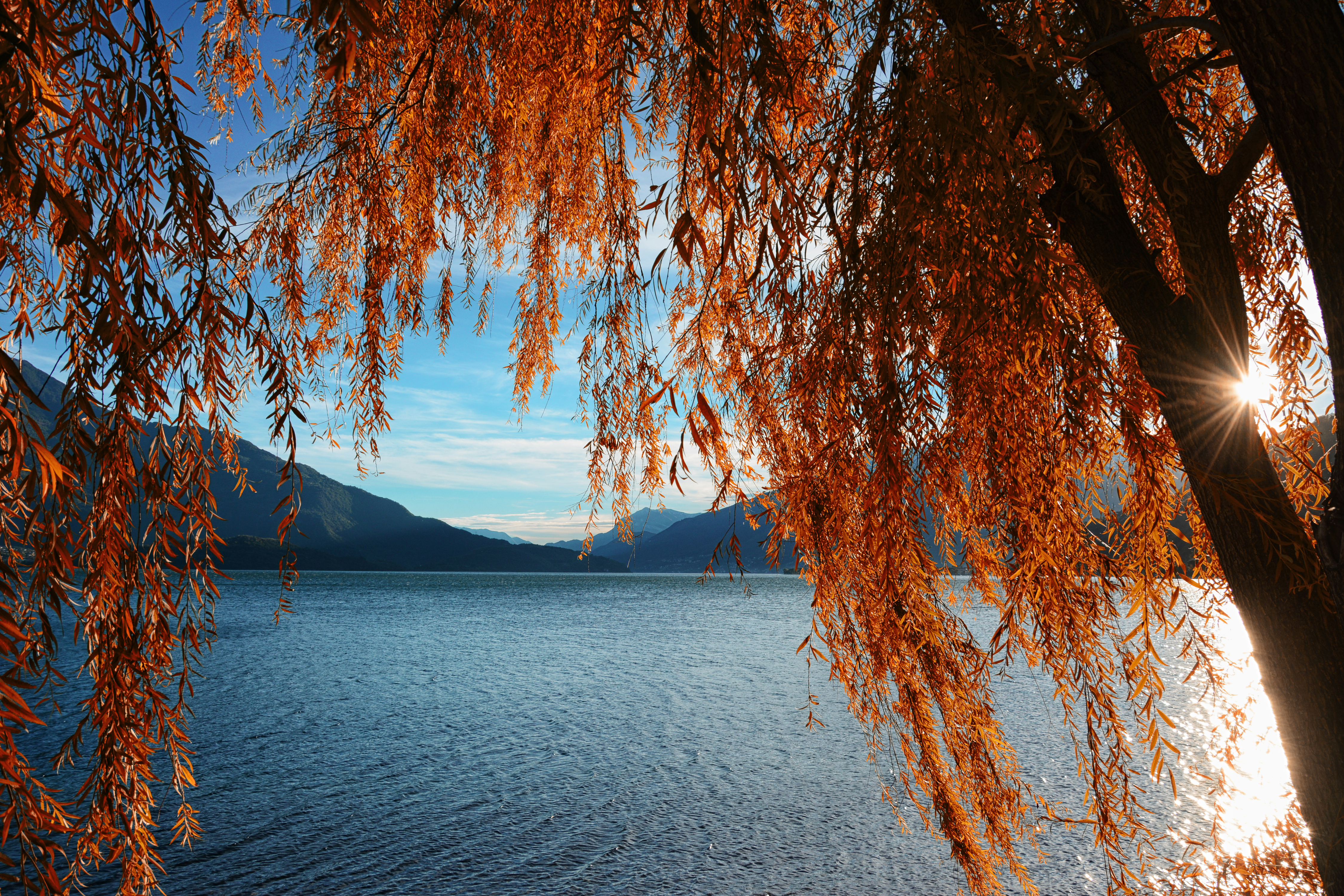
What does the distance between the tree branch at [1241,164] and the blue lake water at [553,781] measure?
651 centimetres

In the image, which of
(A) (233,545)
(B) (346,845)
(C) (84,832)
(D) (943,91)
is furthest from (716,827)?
(A) (233,545)

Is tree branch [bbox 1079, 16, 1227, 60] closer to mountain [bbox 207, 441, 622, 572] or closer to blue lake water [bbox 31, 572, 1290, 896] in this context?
blue lake water [bbox 31, 572, 1290, 896]

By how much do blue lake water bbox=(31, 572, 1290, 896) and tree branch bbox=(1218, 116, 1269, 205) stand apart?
6506mm

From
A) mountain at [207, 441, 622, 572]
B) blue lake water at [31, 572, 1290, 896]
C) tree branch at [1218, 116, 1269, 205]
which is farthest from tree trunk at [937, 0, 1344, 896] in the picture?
mountain at [207, 441, 622, 572]

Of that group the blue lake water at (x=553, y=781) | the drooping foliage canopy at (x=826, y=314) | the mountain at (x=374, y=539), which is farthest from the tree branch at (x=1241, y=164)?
the mountain at (x=374, y=539)

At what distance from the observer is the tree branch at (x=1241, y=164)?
70.7 inches

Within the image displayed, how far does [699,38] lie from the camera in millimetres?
1310

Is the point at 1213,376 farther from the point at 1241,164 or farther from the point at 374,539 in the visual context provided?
the point at 374,539

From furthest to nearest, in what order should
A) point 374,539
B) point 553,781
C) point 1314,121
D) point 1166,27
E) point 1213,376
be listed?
1. point 374,539
2. point 553,781
3. point 1213,376
4. point 1166,27
5. point 1314,121

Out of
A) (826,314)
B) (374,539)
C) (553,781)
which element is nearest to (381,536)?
(374,539)

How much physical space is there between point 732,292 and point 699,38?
57.5 inches

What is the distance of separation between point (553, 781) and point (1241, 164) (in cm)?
953

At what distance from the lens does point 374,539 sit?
133750 millimetres

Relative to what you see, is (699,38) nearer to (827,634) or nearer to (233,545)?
(827,634)
